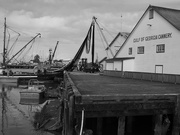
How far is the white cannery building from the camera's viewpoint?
28031 millimetres

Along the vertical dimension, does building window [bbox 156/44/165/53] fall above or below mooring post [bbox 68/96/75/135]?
above

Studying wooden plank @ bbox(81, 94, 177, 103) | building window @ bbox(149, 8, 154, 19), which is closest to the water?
wooden plank @ bbox(81, 94, 177, 103)

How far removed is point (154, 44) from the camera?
31.3 m

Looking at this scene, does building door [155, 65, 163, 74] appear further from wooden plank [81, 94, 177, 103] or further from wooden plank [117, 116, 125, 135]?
wooden plank [117, 116, 125, 135]

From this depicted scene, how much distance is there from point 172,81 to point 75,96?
41.9 ft

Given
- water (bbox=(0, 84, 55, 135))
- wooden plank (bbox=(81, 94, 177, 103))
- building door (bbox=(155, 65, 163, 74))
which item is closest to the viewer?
wooden plank (bbox=(81, 94, 177, 103))

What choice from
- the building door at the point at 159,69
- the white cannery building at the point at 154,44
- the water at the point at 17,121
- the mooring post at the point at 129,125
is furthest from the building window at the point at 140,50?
the mooring post at the point at 129,125

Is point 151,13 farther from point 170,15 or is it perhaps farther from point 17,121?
point 17,121

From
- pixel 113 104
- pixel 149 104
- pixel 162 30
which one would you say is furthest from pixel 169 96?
pixel 162 30

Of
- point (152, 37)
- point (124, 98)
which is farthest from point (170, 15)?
point (124, 98)

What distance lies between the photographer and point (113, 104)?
341 inches

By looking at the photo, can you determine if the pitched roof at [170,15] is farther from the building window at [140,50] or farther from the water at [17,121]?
the water at [17,121]

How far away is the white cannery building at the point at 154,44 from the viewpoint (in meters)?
28.0

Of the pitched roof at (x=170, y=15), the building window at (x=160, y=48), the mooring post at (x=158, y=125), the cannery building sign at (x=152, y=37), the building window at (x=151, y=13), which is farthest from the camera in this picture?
the building window at (x=151, y=13)
